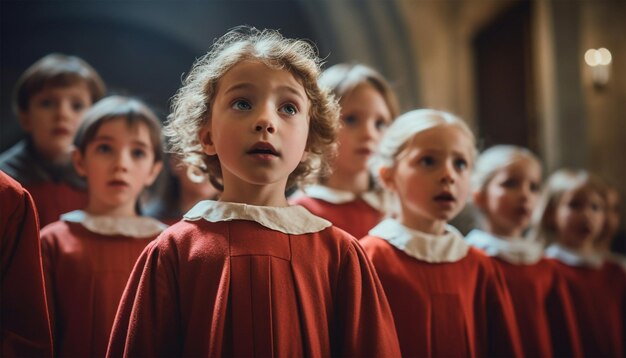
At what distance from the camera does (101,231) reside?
2.15 m

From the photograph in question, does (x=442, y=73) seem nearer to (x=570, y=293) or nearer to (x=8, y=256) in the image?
(x=570, y=293)

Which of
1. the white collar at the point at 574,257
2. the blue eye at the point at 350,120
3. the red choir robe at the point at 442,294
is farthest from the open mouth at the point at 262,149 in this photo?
the white collar at the point at 574,257

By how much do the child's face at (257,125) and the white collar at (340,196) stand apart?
84 centimetres

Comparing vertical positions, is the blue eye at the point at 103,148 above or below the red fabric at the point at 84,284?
above

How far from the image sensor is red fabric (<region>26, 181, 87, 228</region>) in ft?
8.57

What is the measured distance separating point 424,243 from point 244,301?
710 millimetres

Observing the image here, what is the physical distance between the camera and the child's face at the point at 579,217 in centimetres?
309

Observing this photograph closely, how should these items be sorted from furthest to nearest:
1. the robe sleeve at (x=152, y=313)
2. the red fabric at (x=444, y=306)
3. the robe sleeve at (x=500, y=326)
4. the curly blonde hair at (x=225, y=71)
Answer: the robe sleeve at (x=500, y=326) < the red fabric at (x=444, y=306) < the curly blonde hair at (x=225, y=71) < the robe sleeve at (x=152, y=313)

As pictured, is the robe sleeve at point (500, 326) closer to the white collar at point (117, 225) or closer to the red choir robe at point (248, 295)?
the red choir robe at point (248, 295)

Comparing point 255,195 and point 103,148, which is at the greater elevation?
point 103,148

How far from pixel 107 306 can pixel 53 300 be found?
0.17 meters

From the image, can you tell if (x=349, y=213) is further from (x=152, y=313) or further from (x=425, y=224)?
(x=152, y=313)

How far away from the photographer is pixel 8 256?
167 cm

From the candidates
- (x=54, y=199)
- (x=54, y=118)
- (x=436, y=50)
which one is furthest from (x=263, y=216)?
(x=436, y=50)
